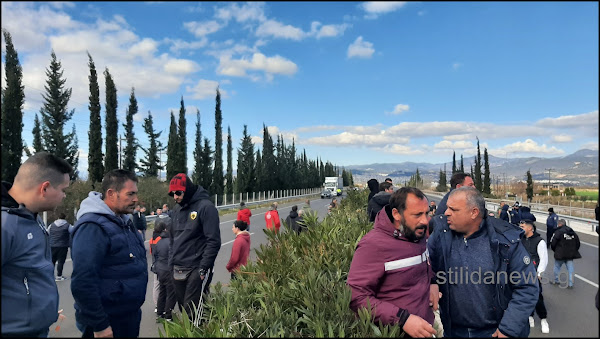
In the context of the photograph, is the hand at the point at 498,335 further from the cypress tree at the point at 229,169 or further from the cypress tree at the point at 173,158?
the cypress tree at the point at 229,169

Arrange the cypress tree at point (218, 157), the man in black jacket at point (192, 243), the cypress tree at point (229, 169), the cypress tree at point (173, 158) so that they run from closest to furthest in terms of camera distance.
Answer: the man in black jacket at point (192, 243), the cypress tree at point (173, 158), the cypress tree at point (218, 157), the cypress tree at point (229, 169)

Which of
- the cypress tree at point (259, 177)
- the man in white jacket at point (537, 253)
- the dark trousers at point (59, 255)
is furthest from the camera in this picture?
the cypress tree at point (259, 177)

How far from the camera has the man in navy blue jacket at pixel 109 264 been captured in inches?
117

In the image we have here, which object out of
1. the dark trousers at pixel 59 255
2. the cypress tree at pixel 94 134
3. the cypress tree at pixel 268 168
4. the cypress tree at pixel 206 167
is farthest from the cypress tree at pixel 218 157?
the dark trousers at pixel 59 255

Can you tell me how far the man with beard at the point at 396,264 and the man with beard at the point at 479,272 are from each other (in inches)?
16.5

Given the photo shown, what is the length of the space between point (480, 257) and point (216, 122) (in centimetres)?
5673

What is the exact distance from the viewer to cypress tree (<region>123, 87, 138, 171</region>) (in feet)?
147

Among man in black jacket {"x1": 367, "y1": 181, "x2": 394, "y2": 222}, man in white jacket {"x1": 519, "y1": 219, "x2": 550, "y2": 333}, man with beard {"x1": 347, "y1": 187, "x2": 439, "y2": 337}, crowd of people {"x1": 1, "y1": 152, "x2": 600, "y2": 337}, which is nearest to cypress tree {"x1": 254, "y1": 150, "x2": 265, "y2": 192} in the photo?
man in black jacket {"x1": 367, "y1": 181, "x2": 394, "y2": 222}

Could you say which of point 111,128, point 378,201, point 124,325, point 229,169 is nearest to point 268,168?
point 229,169

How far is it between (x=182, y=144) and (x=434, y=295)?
4610 centimetres

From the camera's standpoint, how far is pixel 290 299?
3459 mm

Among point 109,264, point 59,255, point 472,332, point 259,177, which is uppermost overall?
point 109,264

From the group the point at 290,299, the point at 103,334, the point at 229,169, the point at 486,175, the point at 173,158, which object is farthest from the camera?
the point at 486,175

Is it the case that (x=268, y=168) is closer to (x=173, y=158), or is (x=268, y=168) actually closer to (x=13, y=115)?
(x=173, y=158)
